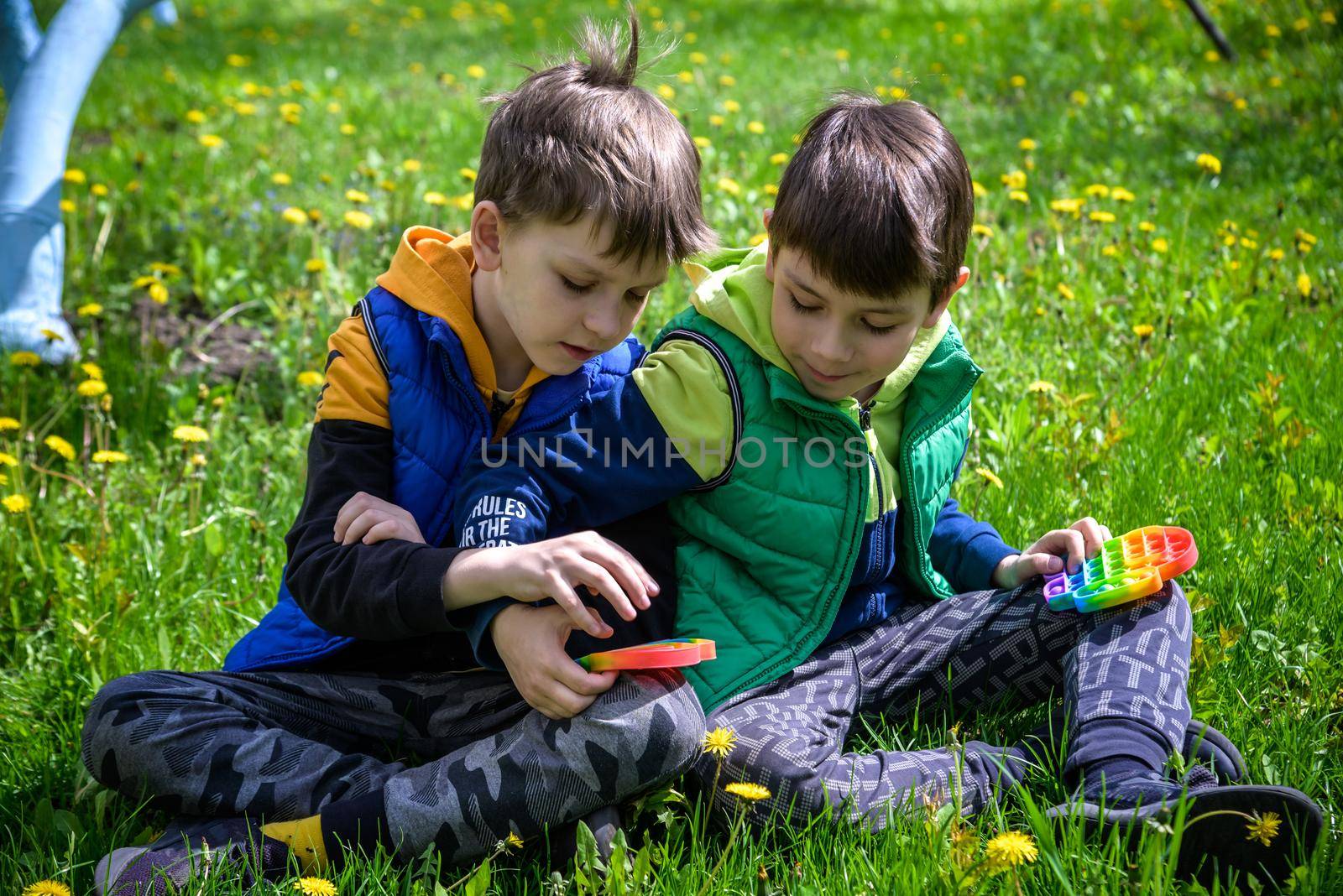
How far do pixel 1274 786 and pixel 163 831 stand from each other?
1.60 meters

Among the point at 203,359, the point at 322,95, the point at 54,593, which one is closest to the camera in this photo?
the point at 54,593

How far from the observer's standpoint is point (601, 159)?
193 cm

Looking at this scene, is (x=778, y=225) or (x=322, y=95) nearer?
(x=778, y=225)

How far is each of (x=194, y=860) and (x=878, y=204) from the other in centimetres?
141

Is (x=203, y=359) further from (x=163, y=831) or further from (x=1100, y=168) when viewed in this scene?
(x=1100, y=168)

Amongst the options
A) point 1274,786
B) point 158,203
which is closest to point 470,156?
point 158,203

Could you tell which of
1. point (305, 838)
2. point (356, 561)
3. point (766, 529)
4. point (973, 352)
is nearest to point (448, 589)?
point (356, 561)

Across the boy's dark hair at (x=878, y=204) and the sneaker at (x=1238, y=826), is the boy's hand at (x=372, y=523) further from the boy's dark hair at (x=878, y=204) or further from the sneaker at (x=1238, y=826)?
the sneaker at (x=1238, y=826)

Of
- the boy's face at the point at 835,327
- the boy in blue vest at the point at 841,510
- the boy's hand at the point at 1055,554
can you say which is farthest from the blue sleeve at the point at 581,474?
the boy's hand at the point at 1055,554

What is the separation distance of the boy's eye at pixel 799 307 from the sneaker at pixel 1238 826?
84 centimetres

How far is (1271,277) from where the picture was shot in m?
3.57

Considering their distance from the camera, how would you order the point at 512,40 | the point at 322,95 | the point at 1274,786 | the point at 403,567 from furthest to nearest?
the point at 512,40
the point at 322,95
the point at 403,567
the point at 1274,786

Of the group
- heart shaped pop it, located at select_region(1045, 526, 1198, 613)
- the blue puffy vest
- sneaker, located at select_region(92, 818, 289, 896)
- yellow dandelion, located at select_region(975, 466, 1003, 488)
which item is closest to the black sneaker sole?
heart shaped pop it, located at select_region(1045, 526, 1198, 613)

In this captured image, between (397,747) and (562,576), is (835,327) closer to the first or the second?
(562,576)
